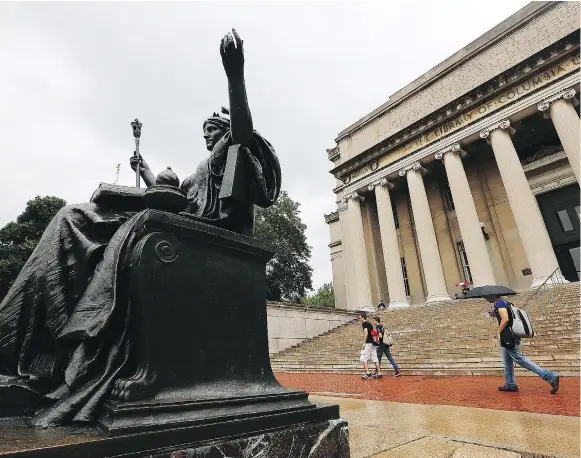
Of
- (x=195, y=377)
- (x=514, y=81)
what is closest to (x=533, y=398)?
(x=195, y=377)

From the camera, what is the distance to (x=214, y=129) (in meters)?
2.81

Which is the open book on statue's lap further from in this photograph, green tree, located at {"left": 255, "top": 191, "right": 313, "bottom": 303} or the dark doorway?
green tree, located at {"left": 255, "top": 191, "right": 313, "bottom": 303}

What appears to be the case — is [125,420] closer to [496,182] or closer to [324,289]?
[496,182]

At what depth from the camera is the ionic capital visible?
20203 millimetres

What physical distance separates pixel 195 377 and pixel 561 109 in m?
21.7

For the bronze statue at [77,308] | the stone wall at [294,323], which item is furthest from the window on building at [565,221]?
the bronze statue at [77,308]

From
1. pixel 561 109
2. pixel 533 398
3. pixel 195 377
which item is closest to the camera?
pixel 195 377

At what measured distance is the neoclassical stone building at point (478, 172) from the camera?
17.4 meters

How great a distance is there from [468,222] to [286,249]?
56.7 feet

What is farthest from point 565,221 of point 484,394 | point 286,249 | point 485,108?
point 286,249

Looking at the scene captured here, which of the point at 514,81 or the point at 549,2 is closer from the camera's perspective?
the point at 514,81

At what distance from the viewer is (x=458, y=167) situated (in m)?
20.1

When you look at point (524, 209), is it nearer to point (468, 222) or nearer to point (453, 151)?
point (468, 222)

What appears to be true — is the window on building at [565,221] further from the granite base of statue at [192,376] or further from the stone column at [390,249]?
the granite base of statue at [192,376]
